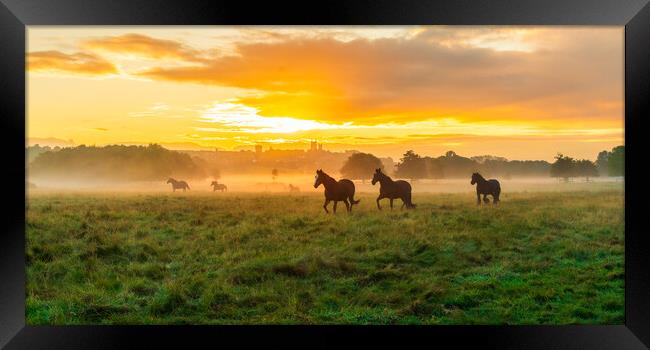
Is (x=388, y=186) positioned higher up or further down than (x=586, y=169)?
further down

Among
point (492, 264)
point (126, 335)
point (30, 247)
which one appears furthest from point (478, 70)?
point (30, 247)

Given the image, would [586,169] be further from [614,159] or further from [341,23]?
[341,23]

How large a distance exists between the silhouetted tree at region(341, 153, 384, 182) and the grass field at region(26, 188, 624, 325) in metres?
0.73

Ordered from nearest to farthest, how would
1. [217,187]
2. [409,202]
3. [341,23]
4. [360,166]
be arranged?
[341,23] < [360,166] < [409,202] < [217,187]

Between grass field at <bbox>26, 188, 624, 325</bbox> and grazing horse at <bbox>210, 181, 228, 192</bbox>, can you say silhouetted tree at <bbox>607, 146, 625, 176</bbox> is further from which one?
grazing horse at <bbox>210, 181, 228, 192</bbox>

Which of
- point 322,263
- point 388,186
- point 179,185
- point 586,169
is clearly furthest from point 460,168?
point 179,185

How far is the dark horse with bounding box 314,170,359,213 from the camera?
11.2 metres

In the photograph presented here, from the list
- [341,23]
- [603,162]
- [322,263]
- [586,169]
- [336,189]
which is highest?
[341,23]

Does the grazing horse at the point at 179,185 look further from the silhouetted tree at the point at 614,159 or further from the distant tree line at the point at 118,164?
the silhouetted tree at the point at 614,159

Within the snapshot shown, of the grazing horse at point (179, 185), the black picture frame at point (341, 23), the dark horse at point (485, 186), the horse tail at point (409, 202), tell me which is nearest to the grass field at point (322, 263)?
the horse tail at point (409, 202)

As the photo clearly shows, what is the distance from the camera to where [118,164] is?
12547 mm

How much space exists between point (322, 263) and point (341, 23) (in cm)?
388

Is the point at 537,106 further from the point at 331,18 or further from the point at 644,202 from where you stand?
the point at 331,18

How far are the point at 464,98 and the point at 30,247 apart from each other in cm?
835
